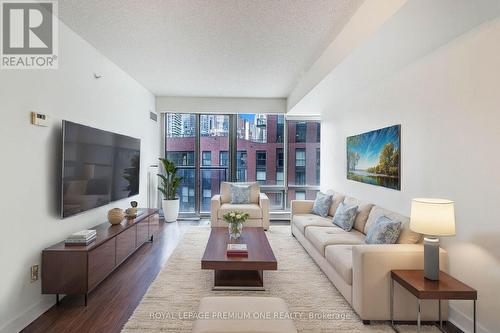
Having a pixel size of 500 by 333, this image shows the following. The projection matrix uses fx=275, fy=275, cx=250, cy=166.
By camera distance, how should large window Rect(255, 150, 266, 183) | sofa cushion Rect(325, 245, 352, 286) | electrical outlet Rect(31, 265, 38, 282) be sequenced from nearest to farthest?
electrical outlet Rect(31, 265, 38, 282)
sofa cushion Rect(325, 245, 352, 286)
large window Rect(255, 150, 266, 183)

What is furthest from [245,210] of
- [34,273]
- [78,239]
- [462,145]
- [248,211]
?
[462,145]

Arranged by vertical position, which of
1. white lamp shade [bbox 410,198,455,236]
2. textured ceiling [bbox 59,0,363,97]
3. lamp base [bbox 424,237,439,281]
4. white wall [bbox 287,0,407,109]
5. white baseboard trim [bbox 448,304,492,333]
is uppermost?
textured ceiling [bbox 59,0,363,97]

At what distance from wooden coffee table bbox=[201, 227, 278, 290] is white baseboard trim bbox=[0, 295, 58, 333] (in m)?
1.45

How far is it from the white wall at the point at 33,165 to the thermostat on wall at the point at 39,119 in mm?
40

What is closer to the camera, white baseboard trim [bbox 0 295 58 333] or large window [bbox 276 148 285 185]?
white baseboard trim [bbox 0 295 58 333]

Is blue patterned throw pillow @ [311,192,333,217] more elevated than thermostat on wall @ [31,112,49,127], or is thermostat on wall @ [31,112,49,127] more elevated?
thermostat on wall @ [31,112,49,127]

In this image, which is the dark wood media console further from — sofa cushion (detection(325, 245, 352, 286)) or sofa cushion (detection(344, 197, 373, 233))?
sofa cushion (detection(344, 197, 373, 233))

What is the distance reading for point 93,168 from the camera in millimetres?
3244

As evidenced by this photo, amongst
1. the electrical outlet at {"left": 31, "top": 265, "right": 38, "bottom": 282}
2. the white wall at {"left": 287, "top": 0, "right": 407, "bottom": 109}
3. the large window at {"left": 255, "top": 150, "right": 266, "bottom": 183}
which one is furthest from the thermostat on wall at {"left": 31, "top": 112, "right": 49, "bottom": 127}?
the large window at {"left": 255, "top": 150, "right": 266, "bottom": 183}

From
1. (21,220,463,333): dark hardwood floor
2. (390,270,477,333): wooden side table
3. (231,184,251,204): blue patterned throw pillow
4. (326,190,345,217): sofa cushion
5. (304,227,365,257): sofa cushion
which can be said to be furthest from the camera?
(231,184,251,204): blue patterned throw pillow

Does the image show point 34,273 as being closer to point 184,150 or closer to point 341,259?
point 341,259

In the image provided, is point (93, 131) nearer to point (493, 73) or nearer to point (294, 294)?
point (294, 294)

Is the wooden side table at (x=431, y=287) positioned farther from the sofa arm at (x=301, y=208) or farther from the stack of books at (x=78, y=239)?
the stack of books at (x=78, y=239)

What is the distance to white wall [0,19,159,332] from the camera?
2.19 meters
